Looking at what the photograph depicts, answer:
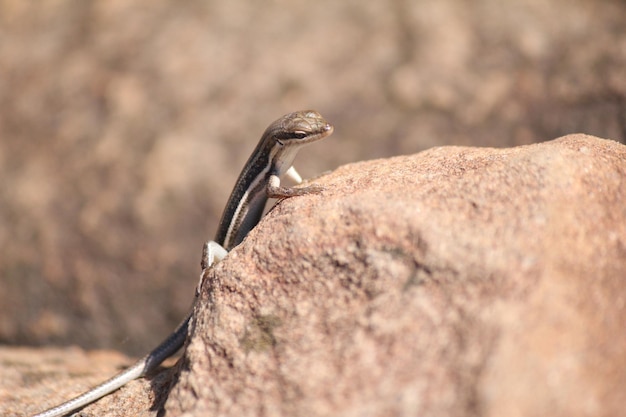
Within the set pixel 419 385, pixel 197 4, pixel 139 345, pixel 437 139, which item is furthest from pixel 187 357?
pixel 197 4

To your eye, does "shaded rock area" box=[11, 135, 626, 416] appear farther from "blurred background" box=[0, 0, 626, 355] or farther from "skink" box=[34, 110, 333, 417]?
"blurred background" box=[0, 0, 626, 355]

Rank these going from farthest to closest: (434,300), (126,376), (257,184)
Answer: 1. (257,184)
2. (126,376)
3. (434,300)

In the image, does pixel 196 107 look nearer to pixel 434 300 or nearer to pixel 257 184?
pixel 257 184

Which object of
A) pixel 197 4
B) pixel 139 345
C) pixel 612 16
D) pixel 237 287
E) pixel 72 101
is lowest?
pixel 237 287

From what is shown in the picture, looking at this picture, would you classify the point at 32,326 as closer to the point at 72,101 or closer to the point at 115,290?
the point at 115,290

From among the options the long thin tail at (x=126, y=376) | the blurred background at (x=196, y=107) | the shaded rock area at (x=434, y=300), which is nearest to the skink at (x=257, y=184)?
the long thin tail at (x=126, y=376)

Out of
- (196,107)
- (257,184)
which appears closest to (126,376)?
(257,184)
